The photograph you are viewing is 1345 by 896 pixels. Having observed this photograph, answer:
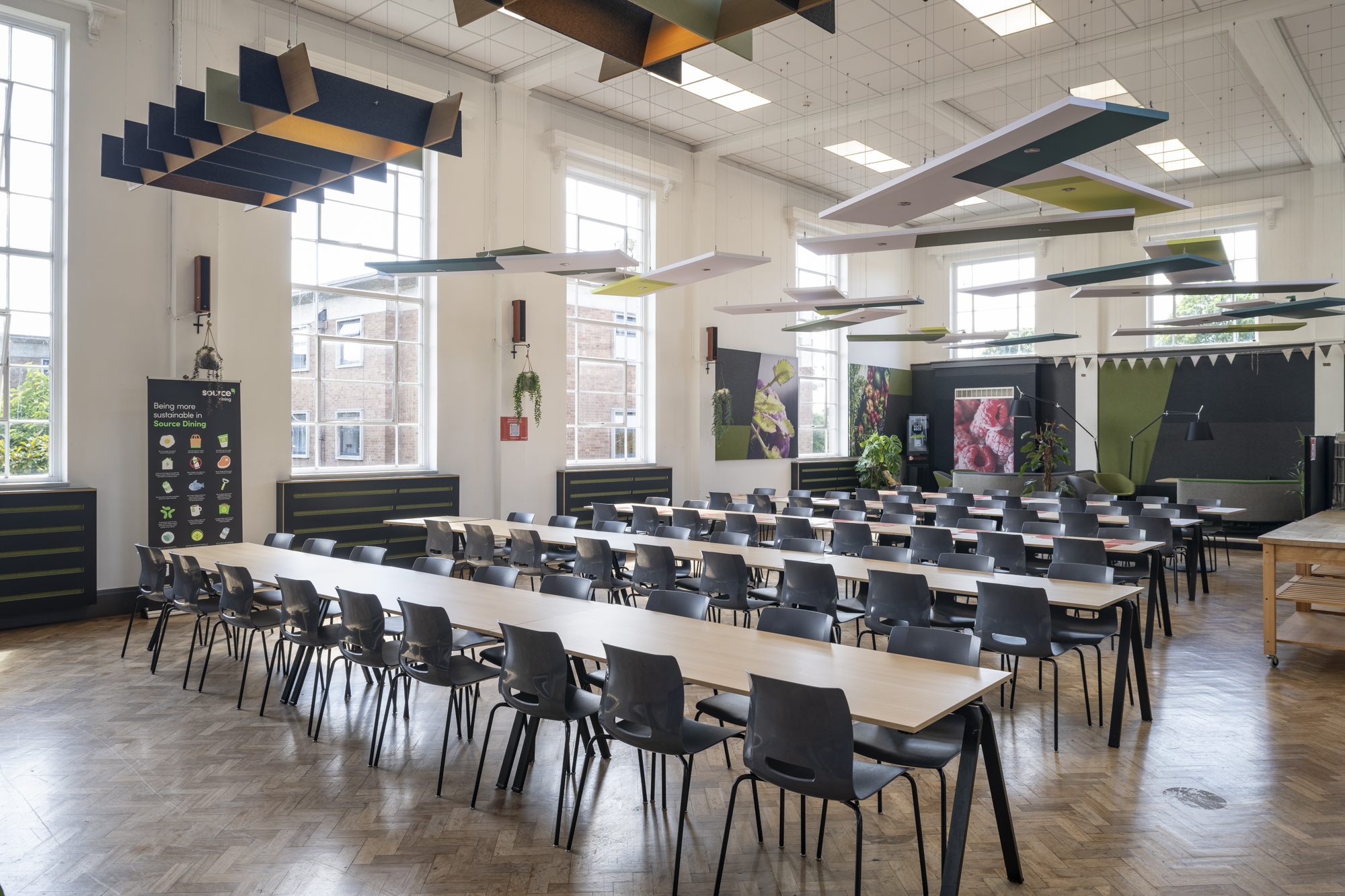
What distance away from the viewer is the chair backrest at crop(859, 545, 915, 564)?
6352mm

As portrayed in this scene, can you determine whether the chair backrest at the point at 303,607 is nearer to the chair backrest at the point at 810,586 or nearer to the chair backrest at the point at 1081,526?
the chair backrest at the point at 810,586

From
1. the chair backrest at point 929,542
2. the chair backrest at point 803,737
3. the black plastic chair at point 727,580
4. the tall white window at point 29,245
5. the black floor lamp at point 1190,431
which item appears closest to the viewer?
the chair backrest at point 803,737

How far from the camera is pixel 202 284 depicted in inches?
326

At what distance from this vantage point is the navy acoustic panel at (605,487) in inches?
459

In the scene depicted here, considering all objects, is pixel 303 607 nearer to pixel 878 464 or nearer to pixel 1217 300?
pixel 878 464

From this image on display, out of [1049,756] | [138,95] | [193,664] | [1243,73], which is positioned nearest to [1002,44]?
[1243,73]

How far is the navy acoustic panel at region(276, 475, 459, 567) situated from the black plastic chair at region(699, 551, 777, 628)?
405 cm

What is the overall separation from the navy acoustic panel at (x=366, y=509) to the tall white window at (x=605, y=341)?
7.69ft

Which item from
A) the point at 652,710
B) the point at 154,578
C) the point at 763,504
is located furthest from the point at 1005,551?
the point at 154,578

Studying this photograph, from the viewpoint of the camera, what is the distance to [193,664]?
6242 millimetres

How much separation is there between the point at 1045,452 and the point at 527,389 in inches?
370

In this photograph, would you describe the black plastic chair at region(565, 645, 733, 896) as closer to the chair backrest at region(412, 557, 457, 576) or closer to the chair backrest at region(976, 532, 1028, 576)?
the chair backrest at region(412, 557, 457, 576)

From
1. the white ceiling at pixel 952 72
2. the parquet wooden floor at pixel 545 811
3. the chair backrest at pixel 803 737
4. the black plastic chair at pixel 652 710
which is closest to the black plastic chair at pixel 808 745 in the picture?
the chair backrest at pixel 803 737

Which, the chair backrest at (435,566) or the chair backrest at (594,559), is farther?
the chair backrest at (594,559)
